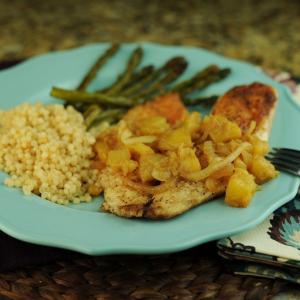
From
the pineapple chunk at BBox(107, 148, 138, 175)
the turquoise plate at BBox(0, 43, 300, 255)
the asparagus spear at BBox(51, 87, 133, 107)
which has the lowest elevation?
the turquoise plate at BBox(0, 43, 300, 255)

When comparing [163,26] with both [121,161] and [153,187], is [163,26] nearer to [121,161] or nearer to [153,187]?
[121,161]

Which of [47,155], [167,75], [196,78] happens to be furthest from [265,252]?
[167,75]

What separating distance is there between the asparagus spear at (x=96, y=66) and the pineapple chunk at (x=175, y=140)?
1357 mm

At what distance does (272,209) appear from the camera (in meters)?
3.48

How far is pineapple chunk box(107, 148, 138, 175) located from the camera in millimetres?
3746

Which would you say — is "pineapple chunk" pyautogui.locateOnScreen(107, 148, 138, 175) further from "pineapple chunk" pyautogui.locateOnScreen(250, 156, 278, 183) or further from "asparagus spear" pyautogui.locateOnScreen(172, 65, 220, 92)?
"asparagus spear" pyautogui.locateOnScreen(172, 65, 220, 92)

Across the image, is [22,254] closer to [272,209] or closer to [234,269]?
[234,269]

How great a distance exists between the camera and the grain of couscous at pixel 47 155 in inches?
149

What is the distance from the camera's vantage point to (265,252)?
3318mm

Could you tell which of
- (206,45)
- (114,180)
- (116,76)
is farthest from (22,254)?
(206,45)

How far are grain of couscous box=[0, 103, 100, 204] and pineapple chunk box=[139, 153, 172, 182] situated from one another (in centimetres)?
35

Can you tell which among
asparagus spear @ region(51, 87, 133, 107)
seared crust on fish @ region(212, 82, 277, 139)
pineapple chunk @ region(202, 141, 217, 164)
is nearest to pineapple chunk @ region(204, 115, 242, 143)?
pineapple chunk @ region(202, 141, 217, 164)

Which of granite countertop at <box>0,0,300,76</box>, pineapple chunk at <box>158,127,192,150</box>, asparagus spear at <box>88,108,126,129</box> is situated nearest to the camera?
pineapple chunk at <box>158,127,192,150</box>

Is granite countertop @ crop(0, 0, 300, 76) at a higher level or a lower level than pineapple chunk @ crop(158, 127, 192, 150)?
higher
